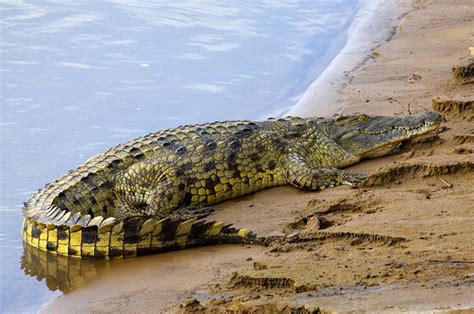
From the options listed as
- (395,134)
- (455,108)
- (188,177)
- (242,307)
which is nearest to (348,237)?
(242,307)

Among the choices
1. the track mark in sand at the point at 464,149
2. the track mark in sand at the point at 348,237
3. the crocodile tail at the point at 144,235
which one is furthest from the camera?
the track mark in sand at the point at 464,149

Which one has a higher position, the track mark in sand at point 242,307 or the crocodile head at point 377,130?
the crocodile head at point 377,130

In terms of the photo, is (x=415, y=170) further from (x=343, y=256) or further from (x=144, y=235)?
(x=144, y=235)

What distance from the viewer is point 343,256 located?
4176 mm

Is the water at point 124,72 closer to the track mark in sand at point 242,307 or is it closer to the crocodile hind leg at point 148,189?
the crocodile hind leg at point 148,189

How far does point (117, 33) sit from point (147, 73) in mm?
1860

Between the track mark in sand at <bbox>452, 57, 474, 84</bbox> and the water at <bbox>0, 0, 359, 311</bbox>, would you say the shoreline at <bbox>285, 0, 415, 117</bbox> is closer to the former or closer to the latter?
the water at <bbox>0, 0, 359, 311</bbox>

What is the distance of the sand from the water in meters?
0.63

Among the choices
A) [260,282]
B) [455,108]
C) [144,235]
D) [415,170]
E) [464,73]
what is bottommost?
[144,235]

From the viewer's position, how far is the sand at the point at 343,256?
3.48 metres

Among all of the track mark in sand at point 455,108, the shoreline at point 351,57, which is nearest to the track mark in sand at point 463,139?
the track mark in sand at point 455,108

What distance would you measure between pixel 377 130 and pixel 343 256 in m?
2.61

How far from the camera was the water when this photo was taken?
7066 mm

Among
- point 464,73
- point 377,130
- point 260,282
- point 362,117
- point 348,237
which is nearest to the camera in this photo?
point 260,282
